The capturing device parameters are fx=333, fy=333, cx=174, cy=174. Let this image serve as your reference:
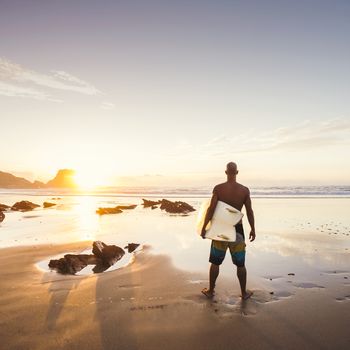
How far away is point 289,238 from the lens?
11.1 meters

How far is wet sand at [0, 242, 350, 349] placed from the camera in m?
4.21

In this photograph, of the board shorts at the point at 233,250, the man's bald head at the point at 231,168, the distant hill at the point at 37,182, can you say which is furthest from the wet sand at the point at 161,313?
the distant hill at the point at 37,182

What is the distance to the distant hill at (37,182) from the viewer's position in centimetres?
12125

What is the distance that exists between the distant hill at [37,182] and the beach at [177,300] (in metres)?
113

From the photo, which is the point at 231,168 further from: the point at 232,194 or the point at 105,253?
the point at 105,253

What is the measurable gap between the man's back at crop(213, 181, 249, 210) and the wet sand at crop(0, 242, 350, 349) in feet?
5.28

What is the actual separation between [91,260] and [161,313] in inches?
141

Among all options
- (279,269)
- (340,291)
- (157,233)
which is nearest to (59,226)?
(157,233)

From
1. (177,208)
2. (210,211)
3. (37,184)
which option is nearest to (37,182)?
(37,184)

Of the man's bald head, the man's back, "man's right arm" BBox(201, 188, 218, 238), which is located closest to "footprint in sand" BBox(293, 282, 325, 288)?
the man's back

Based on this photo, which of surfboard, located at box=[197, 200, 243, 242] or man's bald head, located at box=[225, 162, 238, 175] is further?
man's bald head, located at box=[225, 162, 238, 175]

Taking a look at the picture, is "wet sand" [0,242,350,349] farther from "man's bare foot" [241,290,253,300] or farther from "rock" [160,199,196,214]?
"rock" [160,199,196,214]

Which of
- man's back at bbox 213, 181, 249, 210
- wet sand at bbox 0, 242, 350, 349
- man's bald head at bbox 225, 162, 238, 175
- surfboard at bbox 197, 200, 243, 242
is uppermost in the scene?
man's bald head at bbox 225, 162, 238, 175

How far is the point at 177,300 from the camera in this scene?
5.61m
